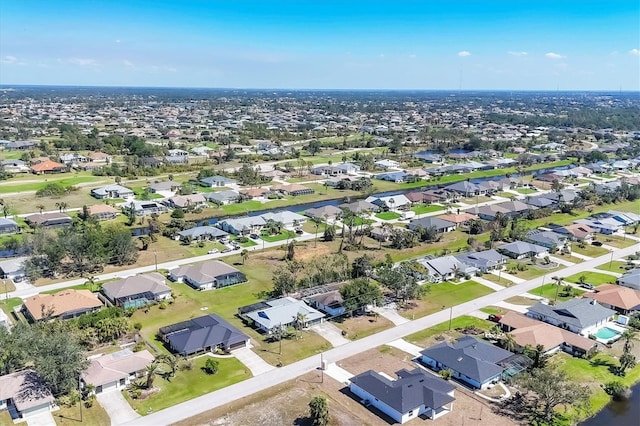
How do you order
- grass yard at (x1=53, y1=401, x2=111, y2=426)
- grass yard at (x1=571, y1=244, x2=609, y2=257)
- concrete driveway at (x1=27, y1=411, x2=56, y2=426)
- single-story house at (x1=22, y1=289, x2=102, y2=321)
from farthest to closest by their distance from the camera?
grass yard at (x1=571, y1=244, x2=609, y2=257)
single-story house at (x1=22, y1=289, x2=102, y2=321)
grass yard at (x1=53, y1=401, x2=111, y2=426)
concrete driveway at (x1=27, y1=411, x2=56, y2=426)

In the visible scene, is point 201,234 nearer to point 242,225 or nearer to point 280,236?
point 242,225

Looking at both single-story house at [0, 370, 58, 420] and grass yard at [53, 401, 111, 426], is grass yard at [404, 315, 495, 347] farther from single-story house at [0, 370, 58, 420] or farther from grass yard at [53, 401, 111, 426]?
single-story house at [0, 370, 58, 420]

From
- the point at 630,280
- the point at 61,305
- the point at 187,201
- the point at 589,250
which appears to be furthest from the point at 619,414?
the point at 187,201

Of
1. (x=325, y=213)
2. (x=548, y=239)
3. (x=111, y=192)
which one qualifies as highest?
(x=111, y=192)

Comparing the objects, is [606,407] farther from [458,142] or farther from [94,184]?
[458,142]

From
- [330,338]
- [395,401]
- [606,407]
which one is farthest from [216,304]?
[606,407]

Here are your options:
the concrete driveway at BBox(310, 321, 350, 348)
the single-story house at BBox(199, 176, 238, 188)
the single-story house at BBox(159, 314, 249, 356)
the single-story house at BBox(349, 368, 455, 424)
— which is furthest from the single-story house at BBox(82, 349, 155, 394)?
the single-story house at BBox(199, 176, 238, 188)

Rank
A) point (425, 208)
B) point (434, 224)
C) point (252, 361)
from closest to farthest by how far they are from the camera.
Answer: point (252, 361) → point (434, 224) → point (425, 208)
